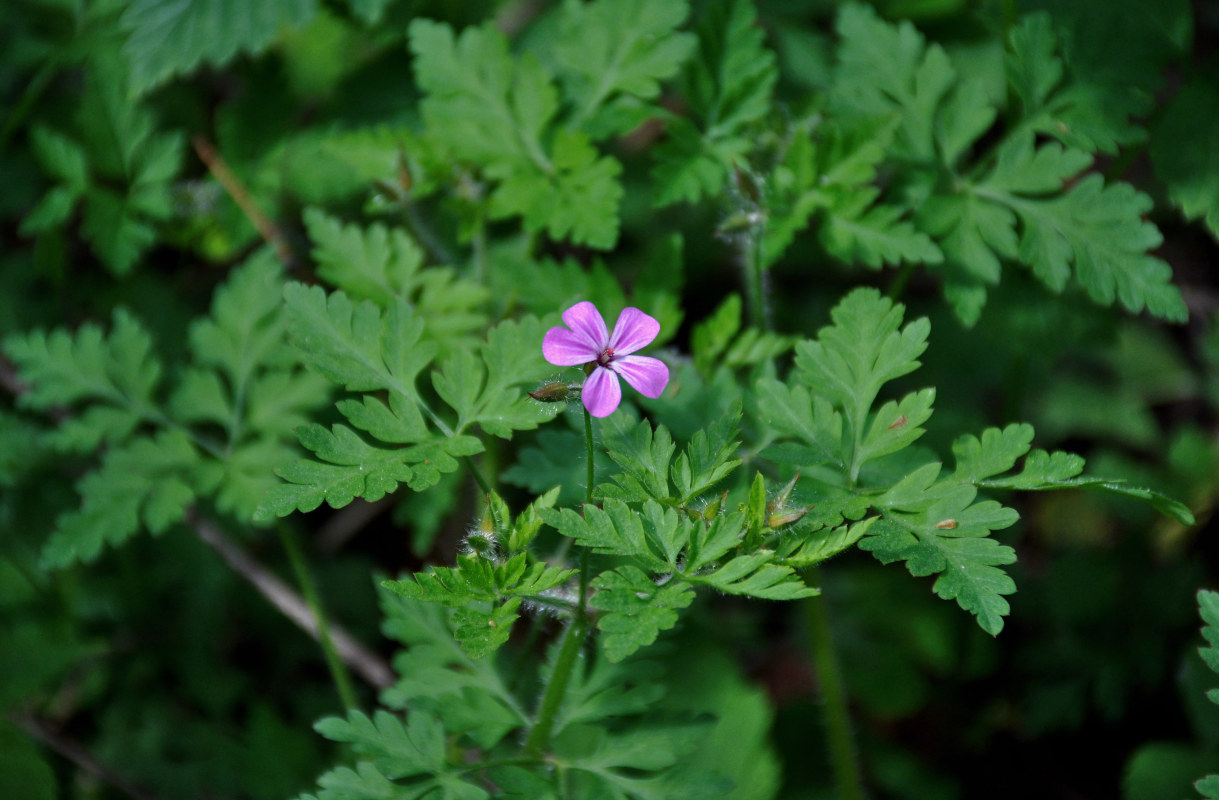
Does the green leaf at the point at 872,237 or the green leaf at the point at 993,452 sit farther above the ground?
the green leaf at the point at 872,237

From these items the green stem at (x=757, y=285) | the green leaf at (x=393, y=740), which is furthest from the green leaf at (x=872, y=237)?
the green leaf at (x=393, y=740)

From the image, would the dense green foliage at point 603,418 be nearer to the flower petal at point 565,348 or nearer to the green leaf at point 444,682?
the green leaf at point 444,682

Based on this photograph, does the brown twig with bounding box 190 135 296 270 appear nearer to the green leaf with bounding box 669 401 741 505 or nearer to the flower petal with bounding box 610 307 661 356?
the flower petal with bounding box 610 307 661 356

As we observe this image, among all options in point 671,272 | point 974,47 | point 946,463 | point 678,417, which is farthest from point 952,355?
point 678,417

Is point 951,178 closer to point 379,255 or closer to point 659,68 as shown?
point 659,68

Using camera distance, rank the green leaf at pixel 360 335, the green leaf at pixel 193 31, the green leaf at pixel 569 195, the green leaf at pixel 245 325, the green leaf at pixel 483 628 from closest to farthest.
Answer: the green leaf at pixel 483 628 → the green leaf at pixel 360 335 → the green leaf at pixel 569 195 → the green leaf at pixel 245 325 → the green leaf at pixel 193 31
